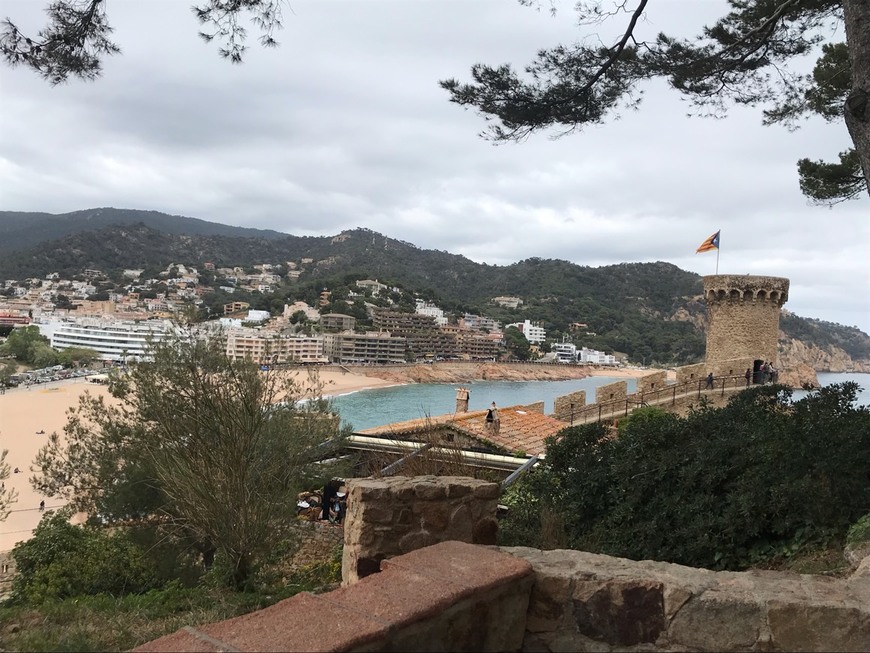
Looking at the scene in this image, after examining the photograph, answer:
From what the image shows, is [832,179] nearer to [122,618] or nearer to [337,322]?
[122,618]

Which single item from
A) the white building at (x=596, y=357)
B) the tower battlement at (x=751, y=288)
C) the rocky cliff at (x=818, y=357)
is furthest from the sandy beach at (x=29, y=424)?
the rocky cliff at (x=818, y=357)

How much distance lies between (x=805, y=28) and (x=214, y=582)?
988 cm

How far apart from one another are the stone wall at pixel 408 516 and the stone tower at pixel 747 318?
62.0ft

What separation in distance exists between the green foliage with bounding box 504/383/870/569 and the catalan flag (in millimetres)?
18672

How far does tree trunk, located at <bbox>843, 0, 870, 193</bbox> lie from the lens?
4531mm

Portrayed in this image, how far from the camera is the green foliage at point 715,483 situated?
13.0 ft

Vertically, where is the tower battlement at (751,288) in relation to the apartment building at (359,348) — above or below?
above

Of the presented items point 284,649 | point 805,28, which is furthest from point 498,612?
point 805,28

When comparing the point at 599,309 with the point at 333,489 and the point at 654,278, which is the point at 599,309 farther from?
the point at 333,489

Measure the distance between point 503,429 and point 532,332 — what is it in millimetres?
103958

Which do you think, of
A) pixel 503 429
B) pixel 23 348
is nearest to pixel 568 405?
pixel 503 429

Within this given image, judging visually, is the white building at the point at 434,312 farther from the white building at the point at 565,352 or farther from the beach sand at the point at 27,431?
the beach sand at the point at 27,431

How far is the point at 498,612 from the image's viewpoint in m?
2.30

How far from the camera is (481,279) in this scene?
159 metres
